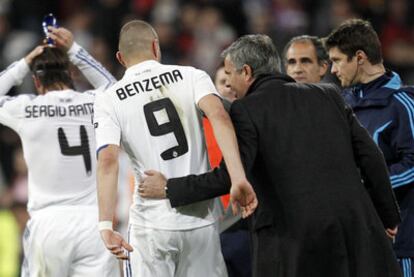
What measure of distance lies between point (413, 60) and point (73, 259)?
26.2 feet

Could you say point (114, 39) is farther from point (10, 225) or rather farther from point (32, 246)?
point (32, 246)

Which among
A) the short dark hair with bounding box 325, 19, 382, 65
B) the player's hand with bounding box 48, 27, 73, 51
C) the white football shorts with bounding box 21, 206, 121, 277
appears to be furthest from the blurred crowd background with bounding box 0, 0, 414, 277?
the short dark hair with bounding box 325, 19, 382, 65

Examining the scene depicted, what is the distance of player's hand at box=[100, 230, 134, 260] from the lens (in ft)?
16.7

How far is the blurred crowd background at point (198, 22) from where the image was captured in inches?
506

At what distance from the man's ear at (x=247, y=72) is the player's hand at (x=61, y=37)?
1.82m

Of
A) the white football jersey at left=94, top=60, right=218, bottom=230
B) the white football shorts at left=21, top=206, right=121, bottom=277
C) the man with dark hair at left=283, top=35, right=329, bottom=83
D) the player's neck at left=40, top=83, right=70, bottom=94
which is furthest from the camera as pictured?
the man with dark hair at left=283, top=35, right=329, bottom=83

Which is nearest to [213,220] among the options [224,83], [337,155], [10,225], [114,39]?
[337,155]

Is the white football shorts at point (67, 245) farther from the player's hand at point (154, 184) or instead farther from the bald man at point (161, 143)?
the player's hand at point (154, 184)

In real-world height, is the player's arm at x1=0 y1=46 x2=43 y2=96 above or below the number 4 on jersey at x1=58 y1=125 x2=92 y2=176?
above

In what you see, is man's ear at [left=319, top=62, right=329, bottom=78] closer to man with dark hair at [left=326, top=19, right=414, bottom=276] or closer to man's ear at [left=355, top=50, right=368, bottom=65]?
man with dark hair at [left=326, top=19, right=414, bottom=276]

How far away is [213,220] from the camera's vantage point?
564 cm

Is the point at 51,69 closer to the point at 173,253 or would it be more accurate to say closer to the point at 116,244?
the point at 173,253

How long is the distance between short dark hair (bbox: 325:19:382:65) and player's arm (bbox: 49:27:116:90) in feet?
5.77

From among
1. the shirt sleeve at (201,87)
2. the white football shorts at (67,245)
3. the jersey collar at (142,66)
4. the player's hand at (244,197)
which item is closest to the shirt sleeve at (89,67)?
the white football shorts at (67,245)
